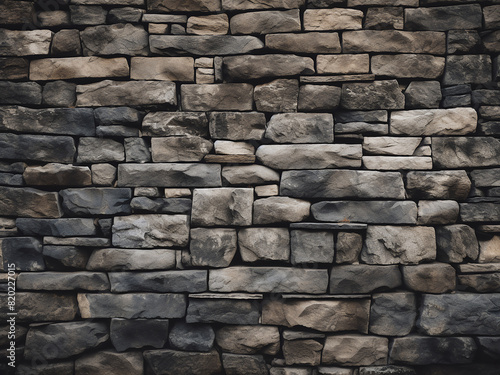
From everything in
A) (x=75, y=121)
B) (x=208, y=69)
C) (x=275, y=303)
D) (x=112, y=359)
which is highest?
(x=208, y=69)

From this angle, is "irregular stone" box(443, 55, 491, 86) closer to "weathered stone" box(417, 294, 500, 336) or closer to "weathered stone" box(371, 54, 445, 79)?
"weathered stone" box(371, 54, 445, 79)

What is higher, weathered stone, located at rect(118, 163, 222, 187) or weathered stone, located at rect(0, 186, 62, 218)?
weathered stone, located at rect(118, 163, 222, 187)

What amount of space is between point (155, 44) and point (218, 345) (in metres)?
2.22

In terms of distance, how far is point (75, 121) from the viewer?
2.34 metres

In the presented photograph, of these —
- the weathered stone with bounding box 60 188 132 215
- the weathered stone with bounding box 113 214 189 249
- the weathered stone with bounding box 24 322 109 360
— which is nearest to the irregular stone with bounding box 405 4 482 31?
the weathered stone with bounding box 113 214 189 249

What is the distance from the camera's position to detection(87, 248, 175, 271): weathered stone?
230cm

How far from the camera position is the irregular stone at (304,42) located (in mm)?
2316

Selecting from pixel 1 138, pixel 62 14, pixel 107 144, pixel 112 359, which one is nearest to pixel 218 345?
pixel 112 359

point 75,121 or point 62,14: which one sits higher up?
point 62,14

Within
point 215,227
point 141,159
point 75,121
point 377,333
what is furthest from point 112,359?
point 377,333

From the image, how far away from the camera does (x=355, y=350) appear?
2.27m

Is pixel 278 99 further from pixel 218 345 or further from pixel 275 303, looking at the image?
pixel 218 345

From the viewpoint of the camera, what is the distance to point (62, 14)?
2385 mm

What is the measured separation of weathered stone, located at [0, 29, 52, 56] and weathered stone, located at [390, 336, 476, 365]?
3.29 meters
